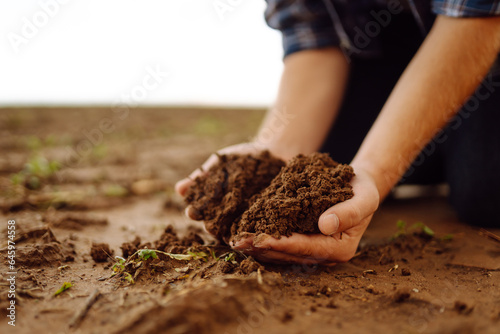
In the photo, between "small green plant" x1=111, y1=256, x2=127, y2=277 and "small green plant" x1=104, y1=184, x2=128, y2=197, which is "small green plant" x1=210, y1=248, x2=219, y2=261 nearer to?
"small green plant" x1=111, y1=256, x2=127, y2=277

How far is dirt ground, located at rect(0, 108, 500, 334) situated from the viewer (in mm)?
1188

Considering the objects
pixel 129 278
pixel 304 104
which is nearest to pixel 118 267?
pixel 129 278

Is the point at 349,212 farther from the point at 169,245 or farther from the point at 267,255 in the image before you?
the point at 169,245

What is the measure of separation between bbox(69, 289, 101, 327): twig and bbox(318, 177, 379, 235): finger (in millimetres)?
872

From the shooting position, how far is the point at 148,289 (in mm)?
1442

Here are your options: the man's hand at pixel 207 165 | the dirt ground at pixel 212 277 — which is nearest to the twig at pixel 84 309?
the dirt ground at pixel 212 277

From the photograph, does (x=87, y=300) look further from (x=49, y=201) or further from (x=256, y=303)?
(x=49, y=201)

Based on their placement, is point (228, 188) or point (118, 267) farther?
point (228, 188)

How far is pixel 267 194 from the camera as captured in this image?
1.68 meters

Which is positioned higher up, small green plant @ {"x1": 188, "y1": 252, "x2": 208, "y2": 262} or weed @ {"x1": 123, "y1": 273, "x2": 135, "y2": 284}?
→ weed @ {"x1": 123, "y1": 273, "x2": 135, "y2": 284}

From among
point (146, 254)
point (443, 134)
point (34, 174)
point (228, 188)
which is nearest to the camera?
point (146, 254)

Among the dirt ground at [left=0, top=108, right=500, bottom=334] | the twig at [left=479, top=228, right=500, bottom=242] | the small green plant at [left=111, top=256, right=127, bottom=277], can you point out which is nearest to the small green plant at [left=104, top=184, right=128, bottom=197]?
the dirt ground at [left=0, top=108, right=500, bottom=334]

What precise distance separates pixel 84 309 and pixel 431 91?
174 centimetres

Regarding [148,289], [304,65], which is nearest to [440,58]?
[304,65]
